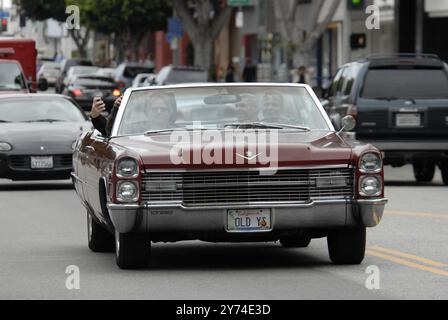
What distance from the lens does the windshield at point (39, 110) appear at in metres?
23.3

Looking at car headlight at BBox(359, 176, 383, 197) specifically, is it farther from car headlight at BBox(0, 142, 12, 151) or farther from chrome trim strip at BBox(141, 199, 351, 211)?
car headlight at BBox(0, 142, 12, 151)

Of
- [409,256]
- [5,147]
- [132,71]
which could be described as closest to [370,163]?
[409,256]

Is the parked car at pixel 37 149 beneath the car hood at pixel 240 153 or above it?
beneath

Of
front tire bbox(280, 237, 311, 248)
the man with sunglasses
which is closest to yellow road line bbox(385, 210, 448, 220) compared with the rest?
front tire bbox(280, 237, 311, 248)

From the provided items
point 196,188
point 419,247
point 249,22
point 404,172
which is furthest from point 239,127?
point 249,22

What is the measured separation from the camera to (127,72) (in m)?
55.6

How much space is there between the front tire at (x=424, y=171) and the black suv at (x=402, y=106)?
116 centimetres

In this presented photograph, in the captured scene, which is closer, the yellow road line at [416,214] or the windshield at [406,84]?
the yellow road line at [416,214]

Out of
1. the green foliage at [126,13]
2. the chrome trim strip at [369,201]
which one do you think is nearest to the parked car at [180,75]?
the chrome trim strip at [369,201]

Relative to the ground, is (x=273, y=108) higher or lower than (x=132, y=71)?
higher

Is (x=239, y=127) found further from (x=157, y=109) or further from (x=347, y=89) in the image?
(x=347, y=89)

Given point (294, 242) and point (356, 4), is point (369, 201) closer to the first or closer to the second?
point (294, 242)

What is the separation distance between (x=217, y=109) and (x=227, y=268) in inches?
60.6

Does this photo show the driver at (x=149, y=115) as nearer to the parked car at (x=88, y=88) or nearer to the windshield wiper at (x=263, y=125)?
the windshield wiper at (x=263, y=125)
